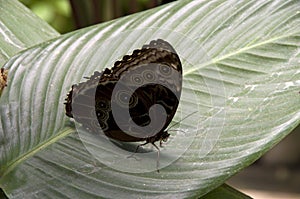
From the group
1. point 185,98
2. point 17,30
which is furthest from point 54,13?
point 185,98

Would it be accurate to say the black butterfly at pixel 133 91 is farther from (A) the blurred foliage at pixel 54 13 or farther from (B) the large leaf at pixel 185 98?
(A) the blurred foliage at pixel 54 13

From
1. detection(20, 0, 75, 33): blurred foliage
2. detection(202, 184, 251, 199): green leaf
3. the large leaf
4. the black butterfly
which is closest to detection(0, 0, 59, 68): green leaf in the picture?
the large leaf

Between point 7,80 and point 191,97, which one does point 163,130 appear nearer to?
point 191,97

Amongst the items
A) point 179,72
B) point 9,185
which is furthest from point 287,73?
point 9,185

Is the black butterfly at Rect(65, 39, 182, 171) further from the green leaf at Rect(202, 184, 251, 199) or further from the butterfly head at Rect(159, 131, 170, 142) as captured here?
the green leaf at Rect(202, 184, 251, 199)

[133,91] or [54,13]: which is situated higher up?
[133,91]

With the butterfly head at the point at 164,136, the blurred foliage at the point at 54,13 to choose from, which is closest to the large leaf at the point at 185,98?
the butterfly head at the point at 164,136

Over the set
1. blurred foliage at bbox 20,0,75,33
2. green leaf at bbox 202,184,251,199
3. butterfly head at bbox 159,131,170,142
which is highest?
butterfly head at bbox 159,131,170,142

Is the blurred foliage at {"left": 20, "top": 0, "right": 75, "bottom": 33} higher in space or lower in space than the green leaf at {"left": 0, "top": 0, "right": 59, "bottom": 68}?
lower

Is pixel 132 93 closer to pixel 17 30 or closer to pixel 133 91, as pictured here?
pixel 133 91
